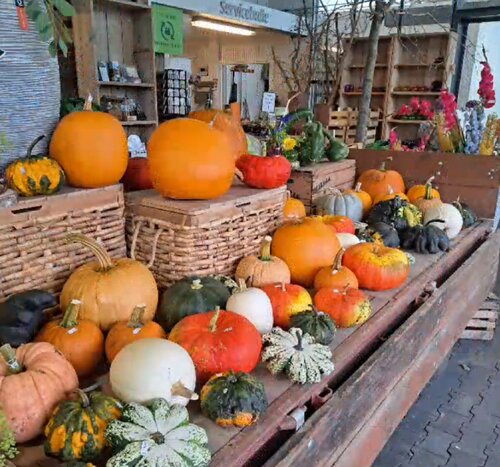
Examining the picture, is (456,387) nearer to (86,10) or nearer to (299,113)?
(299,113)

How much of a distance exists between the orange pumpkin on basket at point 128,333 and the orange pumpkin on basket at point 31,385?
143 millimetres

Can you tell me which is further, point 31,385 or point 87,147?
point 87,147

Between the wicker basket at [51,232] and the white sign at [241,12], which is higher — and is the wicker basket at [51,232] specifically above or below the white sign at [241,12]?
below

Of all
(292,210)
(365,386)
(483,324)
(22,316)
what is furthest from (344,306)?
(483,324)

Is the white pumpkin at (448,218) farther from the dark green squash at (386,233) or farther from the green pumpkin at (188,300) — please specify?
the green pumpkin at (188,300)

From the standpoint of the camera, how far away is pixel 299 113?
2.72 metres

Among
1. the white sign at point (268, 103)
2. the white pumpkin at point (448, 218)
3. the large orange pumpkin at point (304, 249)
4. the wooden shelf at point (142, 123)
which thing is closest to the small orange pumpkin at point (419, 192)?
the white pumpkin at point (448, 218)

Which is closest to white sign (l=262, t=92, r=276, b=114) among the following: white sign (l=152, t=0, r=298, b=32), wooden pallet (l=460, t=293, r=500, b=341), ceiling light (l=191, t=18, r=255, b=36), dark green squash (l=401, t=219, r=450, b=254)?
white sign (l=152, t=0, r=298, b=32)

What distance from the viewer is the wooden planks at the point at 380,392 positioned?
3.58ft

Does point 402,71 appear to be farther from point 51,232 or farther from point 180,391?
point 180,391

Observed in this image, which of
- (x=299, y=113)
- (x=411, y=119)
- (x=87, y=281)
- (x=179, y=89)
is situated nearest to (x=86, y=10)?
(x=179, y=89)

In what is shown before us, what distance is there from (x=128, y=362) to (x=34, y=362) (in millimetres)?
196

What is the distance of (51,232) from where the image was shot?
1.30 metres

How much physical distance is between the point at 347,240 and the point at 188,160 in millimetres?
Result: 832
